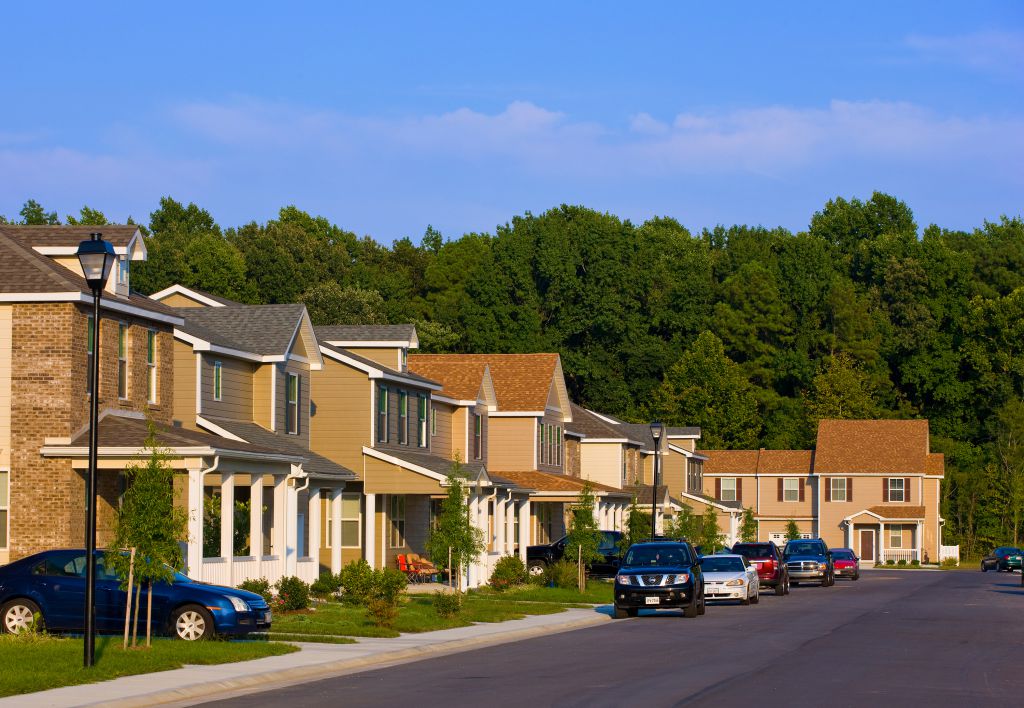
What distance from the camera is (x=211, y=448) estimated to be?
2936 cm

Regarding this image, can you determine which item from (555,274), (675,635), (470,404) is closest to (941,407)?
(555,274)

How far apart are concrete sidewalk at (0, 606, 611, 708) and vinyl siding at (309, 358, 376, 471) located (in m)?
→ 15.0

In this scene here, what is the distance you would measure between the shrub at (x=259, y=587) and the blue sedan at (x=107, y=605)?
717cm

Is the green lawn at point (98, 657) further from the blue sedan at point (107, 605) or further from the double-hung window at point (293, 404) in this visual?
the double-hung window at point (293, 404)

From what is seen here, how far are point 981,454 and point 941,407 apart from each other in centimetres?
724

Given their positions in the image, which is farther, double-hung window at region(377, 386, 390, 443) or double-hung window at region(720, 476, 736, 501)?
double-hung window at region(720, 476, 736, 501)

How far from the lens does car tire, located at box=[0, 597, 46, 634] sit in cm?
2344

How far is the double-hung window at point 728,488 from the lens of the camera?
10056cm

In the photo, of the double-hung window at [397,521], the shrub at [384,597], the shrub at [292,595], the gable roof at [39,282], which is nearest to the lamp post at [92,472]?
the shrub at [384,597]

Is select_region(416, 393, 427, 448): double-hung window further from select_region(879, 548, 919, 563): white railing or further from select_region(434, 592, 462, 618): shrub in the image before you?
select_region(879, 548, 919, 563): white railing

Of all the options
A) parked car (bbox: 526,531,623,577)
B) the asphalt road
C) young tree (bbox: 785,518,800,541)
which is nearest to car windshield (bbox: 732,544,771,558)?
parked car (bbox: 526,531,623,577)

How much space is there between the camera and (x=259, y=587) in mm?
30984

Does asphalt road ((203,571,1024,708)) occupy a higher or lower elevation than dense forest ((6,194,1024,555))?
lower

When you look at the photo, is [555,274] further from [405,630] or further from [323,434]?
[405,630]
